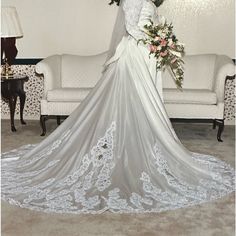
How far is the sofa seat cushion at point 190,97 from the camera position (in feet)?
17.3

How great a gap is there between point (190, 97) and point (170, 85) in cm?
61

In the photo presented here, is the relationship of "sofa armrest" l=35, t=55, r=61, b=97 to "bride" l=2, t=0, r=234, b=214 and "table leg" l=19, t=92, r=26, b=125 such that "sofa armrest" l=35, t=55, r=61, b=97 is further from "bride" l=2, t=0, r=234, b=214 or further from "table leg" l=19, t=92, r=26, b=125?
"bride" l=2, t=0, r=234, b=214

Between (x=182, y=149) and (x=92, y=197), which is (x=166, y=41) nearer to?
(x=182, y=149)

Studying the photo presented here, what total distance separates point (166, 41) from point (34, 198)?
1.69m

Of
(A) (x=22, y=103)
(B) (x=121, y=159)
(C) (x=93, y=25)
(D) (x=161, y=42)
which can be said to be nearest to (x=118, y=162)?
(B) (x=121, y=159)

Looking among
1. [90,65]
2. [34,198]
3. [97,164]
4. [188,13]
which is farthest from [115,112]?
[188,13]

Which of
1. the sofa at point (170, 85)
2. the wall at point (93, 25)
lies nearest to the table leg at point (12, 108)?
the sofa at point (170, 85)

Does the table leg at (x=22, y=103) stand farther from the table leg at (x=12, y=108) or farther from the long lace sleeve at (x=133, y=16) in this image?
the long lace sleeve at (x=133, y=16)

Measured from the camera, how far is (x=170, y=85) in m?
5.84

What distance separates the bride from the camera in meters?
3.32

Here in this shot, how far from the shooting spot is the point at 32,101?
6.46 metres

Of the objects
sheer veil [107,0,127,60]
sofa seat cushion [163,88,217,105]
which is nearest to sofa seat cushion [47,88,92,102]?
sofa seat cushion [163,88,217,105]

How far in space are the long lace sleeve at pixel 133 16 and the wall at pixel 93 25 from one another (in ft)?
8.02

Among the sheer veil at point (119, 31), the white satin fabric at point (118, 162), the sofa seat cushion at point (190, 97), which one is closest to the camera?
the white satin fabric at point (118, 162)
